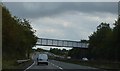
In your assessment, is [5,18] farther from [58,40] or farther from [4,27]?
[58,40]

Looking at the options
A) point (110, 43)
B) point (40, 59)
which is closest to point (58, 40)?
point (110, 43)

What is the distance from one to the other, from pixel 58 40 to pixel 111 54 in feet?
173

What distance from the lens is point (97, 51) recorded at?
458ft

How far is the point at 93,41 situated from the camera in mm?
158375

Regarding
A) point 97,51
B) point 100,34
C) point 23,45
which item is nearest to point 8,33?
point 23,45

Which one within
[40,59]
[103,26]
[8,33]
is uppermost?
[103,26]

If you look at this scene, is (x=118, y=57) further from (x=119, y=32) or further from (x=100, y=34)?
(x=100, y=34)

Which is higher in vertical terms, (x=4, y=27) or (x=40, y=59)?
(x=4, y=27)

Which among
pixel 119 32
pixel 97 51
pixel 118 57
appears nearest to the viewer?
pixel 118 57

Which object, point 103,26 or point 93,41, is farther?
point 103,26

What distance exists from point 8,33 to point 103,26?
100 metres

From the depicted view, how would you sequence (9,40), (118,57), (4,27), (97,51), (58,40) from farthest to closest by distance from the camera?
(58,40) < (97,51) < (118,57) < (9,40) < (4,27)

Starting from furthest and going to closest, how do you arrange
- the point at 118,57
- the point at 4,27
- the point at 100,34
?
the point at 100,34 < the point at 118,57 < the point at 4,27

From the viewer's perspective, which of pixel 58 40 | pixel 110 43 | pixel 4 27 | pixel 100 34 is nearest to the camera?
pixel 4 27
